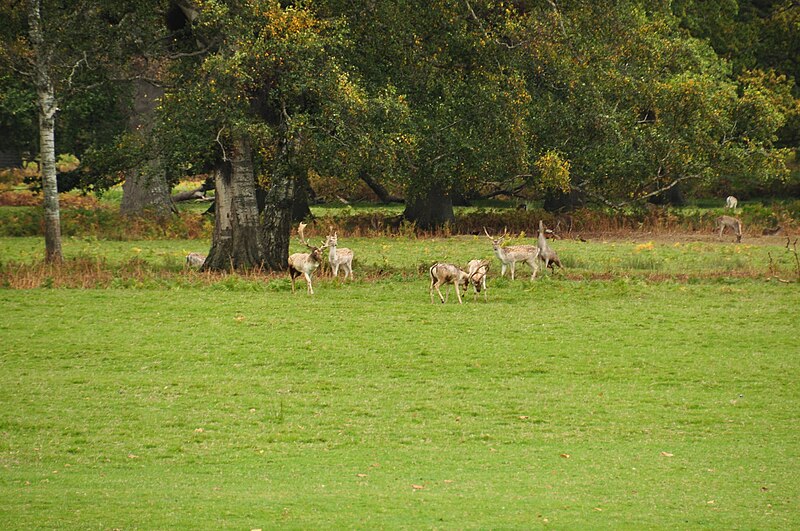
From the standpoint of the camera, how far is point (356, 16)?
29.9 meters

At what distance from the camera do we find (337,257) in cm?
2816

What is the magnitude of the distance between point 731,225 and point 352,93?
55.9 feet

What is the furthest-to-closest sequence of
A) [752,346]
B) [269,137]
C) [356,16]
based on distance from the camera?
[356,16] < [269,137] < [752,346]

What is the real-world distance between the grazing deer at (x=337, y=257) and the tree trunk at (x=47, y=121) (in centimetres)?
722

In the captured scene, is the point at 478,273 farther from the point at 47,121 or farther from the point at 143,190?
the point at 143,190

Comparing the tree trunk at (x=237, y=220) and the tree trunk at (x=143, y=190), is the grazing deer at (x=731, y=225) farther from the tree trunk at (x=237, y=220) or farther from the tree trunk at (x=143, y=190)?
the tree trunk at (x=143, y=190)

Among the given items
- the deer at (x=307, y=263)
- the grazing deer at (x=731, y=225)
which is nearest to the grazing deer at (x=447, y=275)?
the deer at (x=307, y=263)

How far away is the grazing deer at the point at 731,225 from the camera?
1490 inches

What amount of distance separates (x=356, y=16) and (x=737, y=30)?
2966 centimetres

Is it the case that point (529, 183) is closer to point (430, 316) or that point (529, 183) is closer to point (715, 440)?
point (430, 316)

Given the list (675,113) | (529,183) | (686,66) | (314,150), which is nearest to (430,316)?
(314,150)

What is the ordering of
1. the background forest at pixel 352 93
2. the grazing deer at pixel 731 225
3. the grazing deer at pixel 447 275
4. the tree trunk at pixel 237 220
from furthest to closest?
the grazing deer at pixel 731 225, the tree trunk at pixel 237 220, the background forest at pixel 352 93, the grazing deer at pixel 447 275

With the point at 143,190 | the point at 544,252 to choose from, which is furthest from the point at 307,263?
the point at 143,190

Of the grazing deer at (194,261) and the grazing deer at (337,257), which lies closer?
the grazing deer at (337,257)
